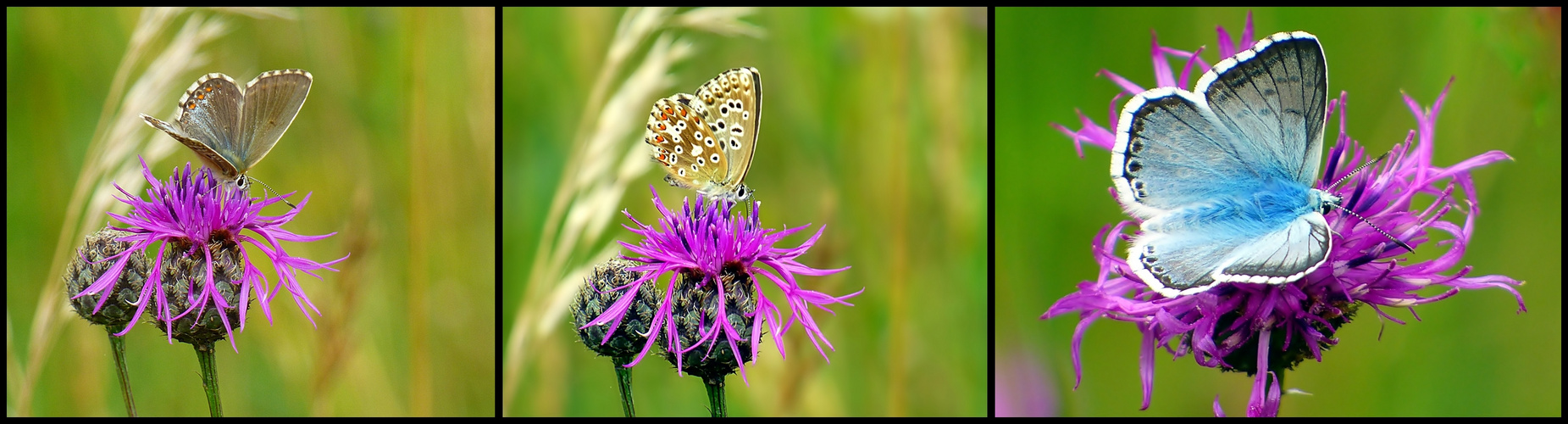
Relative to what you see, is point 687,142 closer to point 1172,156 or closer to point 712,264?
point 712,264

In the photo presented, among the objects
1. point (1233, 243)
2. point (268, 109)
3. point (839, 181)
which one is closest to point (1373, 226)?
point (1233, 243)

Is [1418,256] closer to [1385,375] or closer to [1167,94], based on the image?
[1385,375]

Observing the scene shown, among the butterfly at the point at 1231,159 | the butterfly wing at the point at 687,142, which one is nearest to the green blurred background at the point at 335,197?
the butterfly wing at the point at 687,142

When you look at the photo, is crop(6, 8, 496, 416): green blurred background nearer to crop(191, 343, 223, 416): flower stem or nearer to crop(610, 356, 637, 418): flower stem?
crop(191, 343, 223, 416): flower stem

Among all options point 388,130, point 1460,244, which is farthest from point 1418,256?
point 388,130

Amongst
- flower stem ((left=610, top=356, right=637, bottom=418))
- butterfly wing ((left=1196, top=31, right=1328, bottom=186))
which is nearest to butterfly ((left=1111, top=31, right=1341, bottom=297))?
butterfly wing ((left=1196, top=31, right=1328, bottom=186))
